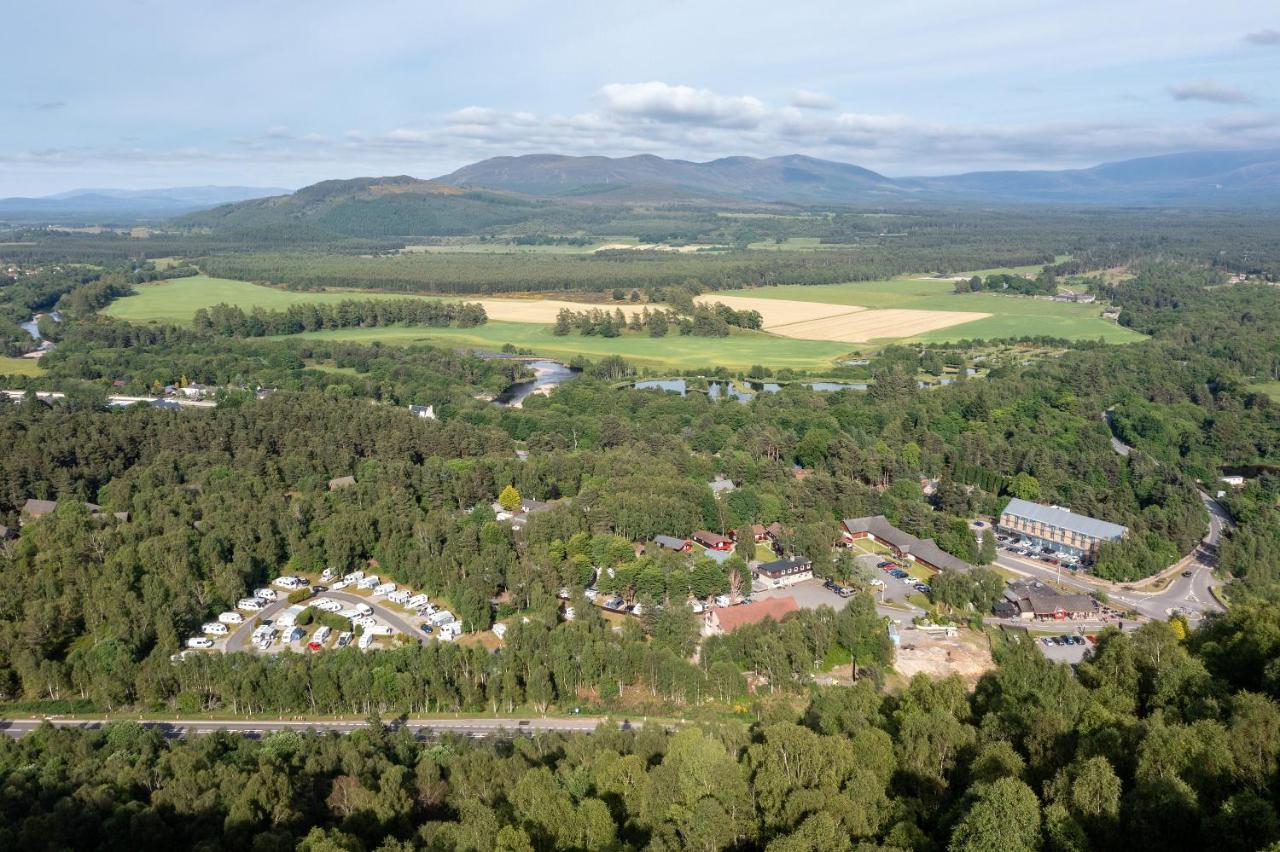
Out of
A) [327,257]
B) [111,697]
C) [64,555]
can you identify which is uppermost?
[327,257]

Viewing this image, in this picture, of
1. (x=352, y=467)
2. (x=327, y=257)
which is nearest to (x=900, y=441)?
(x=352, y=467)

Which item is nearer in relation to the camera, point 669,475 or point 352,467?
point 669,475

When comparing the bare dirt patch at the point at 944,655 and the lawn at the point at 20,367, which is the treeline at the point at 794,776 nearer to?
the bare dirt patch at the point at 944,655

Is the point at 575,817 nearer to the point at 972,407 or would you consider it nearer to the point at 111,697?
the point at 111,697

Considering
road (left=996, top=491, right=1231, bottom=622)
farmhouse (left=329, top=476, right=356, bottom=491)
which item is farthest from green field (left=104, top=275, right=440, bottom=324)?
road (left=996, top=491, right=1231, bottom=622)

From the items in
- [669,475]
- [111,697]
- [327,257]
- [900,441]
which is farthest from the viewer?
[327,257]

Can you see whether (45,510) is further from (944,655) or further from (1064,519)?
(1064,519)

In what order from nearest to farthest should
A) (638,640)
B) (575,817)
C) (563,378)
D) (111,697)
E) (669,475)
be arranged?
(575,817), (111,697), (638,640), (669,475), (563,378)
